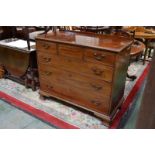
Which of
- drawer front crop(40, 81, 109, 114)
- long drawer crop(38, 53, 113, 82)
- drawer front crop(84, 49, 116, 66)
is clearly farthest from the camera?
drawer front crop(40, 81, 109, 114)

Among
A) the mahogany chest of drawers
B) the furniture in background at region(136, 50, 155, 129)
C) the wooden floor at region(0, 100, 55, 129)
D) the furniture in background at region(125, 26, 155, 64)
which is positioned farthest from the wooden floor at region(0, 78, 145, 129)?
the furniture in background at region(125, 26, 155, 64)

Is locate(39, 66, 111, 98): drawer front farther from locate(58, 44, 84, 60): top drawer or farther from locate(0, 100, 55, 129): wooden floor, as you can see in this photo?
locate(0, 100, 55, 129): wooden floor

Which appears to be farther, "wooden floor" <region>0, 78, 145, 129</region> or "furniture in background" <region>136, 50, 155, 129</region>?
"wooden floor" <region>0, 78, 145, 129</region>

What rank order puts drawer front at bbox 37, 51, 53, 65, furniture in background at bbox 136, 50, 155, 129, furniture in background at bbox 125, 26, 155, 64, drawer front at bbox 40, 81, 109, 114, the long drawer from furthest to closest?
furniture in background at bbox 125, 26, 155, 64, drawer front at bbox 37, 51, 53, 65, drawer front at bbox 40, 81, 109, 114, the long drawer, furniture in background at bbox 136, 50, 155, 129

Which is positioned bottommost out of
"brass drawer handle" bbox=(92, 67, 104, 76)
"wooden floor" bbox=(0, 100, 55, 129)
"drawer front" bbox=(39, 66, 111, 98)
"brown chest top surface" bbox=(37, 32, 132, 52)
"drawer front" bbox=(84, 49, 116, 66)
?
"wooden floor" bbox=(0, 100, 55, 129)

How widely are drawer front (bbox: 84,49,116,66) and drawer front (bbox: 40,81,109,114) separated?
0.41 m

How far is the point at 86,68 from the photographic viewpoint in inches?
71.2

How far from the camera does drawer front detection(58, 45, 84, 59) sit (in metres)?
1.77

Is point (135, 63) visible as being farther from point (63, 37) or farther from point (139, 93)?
point (63, 37)

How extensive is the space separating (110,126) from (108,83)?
533 mm

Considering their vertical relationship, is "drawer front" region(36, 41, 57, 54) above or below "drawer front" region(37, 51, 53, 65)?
above

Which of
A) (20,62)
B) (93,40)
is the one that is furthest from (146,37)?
(20,62)

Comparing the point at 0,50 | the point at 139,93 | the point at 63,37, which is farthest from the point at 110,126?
the point at 0,50

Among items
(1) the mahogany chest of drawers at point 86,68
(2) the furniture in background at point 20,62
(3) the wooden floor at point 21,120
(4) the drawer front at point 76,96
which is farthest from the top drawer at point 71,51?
(3) the wooden floor at point 21,120
